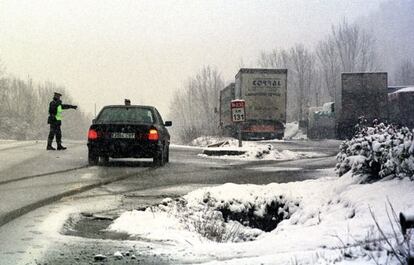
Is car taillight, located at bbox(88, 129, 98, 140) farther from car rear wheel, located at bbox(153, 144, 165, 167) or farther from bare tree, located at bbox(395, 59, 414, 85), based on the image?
bare tree, located at bbox(395, 59, 414, 85)

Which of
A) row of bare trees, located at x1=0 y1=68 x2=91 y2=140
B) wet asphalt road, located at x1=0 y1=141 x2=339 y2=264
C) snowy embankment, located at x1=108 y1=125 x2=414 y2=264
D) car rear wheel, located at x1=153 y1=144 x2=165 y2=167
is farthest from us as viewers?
row of bare trees, located at x1=0 y1=68 x2=91 y2=140

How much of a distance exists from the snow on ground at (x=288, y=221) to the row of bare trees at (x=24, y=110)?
62572 mm

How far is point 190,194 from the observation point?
752 centimetres

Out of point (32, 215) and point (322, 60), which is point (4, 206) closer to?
point (32, 215)

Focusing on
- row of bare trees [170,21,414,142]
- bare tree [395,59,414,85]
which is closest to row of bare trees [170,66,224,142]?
row of bare trees [170,21,414,142]

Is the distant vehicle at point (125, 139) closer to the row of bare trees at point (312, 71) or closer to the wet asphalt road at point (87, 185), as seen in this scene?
the wet asphalt road at point (87, 185)

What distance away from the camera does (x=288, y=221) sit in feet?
21.2

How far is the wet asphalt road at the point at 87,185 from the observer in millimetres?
4336

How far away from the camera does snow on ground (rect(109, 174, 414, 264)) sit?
3.92m

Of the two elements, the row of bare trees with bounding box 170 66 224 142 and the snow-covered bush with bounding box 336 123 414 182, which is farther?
the row of bare trees with bounding box 170 66 224 142

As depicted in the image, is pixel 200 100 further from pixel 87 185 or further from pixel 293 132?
pixel 87 185

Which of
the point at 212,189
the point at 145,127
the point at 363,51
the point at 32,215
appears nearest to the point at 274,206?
the point at 212,189

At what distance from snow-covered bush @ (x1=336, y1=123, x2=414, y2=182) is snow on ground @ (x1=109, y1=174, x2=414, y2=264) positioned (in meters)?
0.18

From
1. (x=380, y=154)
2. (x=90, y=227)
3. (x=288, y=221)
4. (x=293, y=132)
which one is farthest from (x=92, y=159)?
(x=293, y=132)
